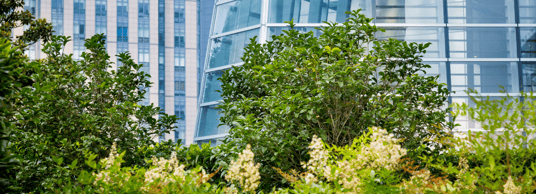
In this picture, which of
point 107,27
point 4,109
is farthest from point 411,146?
point 107,27

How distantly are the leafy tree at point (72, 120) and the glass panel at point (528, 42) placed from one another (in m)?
10.2

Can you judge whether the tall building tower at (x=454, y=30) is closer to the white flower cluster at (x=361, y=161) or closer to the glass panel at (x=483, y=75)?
the glass panel at (x=483, y=75)

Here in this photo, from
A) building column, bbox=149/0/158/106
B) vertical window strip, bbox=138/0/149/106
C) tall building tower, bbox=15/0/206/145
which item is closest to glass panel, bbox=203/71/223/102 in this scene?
tall building tower, bbox=15/0/206/145

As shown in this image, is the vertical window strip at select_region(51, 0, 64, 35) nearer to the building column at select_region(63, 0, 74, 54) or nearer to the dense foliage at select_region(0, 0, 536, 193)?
the building column at select_region(63, 0, 74, 54)

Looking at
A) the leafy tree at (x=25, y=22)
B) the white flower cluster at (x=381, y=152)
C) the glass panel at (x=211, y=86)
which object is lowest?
the white flower cluster at (x=381, y=152)

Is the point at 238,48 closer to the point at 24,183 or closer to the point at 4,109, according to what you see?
the point at 24,183

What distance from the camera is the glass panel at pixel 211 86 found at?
13.2 meters

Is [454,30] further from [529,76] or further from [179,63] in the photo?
[179,63]

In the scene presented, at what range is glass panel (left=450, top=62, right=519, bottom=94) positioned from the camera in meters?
12.2

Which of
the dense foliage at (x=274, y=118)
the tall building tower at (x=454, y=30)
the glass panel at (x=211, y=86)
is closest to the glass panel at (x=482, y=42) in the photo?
the tall building tower at (x=454, y=30)

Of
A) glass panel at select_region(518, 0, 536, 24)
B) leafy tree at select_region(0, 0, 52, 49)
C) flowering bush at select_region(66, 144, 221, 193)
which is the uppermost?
glass panel at select_region(518, 0, 536, 24)

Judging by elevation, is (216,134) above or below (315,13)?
below

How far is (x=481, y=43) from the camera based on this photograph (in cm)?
1252

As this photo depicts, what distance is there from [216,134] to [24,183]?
23.8 ft
